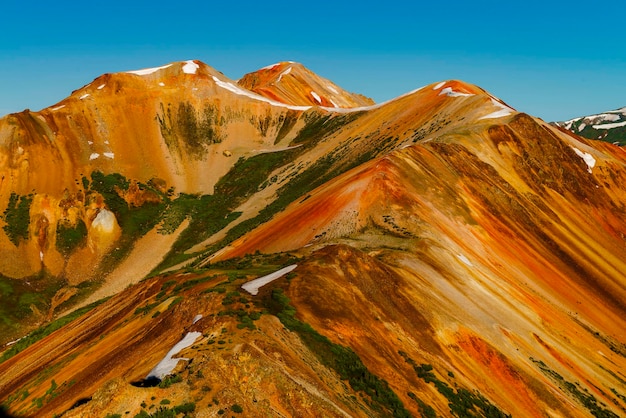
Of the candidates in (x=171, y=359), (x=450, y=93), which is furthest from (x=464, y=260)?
(x=450, y=93)

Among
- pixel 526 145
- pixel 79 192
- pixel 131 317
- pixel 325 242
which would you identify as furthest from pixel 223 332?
pixel 79 192

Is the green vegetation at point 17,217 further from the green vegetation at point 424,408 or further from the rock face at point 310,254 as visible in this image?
the green vegetation at point 424,408

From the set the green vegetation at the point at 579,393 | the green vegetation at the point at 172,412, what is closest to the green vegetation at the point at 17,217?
the green vegetation at the point at 172,412

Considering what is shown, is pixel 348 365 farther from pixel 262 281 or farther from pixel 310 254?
pixel 310 254

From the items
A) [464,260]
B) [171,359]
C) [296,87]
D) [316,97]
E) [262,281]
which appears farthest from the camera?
[316,97]

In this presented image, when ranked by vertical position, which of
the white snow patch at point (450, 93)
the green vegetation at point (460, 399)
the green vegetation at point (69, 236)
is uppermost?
the white snow patch at point (450, 93)

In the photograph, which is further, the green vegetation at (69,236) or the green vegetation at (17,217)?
the green vegetation at (69,236)

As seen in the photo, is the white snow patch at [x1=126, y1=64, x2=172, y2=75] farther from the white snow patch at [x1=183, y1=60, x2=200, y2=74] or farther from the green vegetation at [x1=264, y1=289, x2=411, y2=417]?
the green vegetation at [x1=264, y1=289, x2=411, y2=417]
